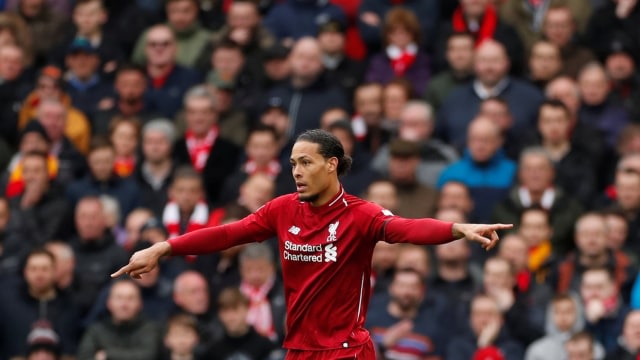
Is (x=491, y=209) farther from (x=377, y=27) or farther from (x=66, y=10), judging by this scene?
(x=66, y=10)

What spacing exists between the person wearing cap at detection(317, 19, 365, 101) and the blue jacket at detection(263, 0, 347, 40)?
0.61m

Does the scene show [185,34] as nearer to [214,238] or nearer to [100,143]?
[100,143]

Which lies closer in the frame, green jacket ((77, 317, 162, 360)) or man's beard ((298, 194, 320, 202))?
man's beard ((298, 194, 320, 202))

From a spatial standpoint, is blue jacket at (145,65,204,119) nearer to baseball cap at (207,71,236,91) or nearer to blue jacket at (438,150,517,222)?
baseball cap at (207,71,236,91)

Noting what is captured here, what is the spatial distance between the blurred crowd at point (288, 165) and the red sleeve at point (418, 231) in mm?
3881

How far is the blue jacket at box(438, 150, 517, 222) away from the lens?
1514cm

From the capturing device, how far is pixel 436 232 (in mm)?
9398

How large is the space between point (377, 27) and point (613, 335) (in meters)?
4.99

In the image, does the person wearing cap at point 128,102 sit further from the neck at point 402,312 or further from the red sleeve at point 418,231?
the red sleeve at point 418,231

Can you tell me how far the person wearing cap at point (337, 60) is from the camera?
16.7m

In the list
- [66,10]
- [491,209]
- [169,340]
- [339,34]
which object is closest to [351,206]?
[169,340]

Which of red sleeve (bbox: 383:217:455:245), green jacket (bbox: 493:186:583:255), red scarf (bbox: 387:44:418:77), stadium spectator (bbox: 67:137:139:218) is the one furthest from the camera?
red scarf (bbox: 387:44:418:77)

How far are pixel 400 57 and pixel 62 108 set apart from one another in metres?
3.37

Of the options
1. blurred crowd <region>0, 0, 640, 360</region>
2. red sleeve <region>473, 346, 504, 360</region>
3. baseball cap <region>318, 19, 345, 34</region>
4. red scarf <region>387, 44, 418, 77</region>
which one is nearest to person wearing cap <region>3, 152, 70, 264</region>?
blurred crowd <region>0, 0, 640, 360</region>
